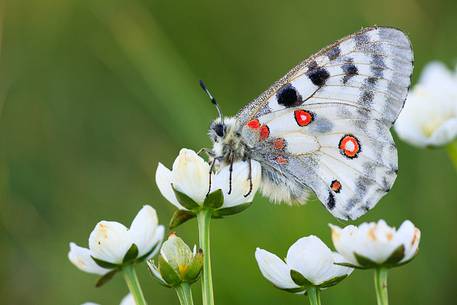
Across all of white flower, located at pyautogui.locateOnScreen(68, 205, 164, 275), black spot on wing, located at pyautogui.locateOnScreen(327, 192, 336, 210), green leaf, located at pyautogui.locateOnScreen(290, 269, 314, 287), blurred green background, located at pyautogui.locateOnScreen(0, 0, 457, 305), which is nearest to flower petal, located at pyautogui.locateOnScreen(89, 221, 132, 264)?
white flower, located at pyautogui.locateOnScreen(68, 205, 164, 275)

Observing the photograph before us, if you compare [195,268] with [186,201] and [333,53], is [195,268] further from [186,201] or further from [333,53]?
[333,53]

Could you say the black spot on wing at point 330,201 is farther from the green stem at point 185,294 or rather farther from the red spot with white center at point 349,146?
the green stem at point 185,294

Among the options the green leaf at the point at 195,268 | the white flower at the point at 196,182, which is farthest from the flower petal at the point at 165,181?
the green leaf at the point at 195,268

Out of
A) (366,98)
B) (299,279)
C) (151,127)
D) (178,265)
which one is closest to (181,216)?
(178,265)

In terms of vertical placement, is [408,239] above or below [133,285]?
below

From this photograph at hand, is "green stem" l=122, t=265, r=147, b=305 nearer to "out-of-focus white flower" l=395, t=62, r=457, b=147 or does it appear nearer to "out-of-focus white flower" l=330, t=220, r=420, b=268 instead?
"out-of-focus white flower" l=330, t=220, r=420, b=268
